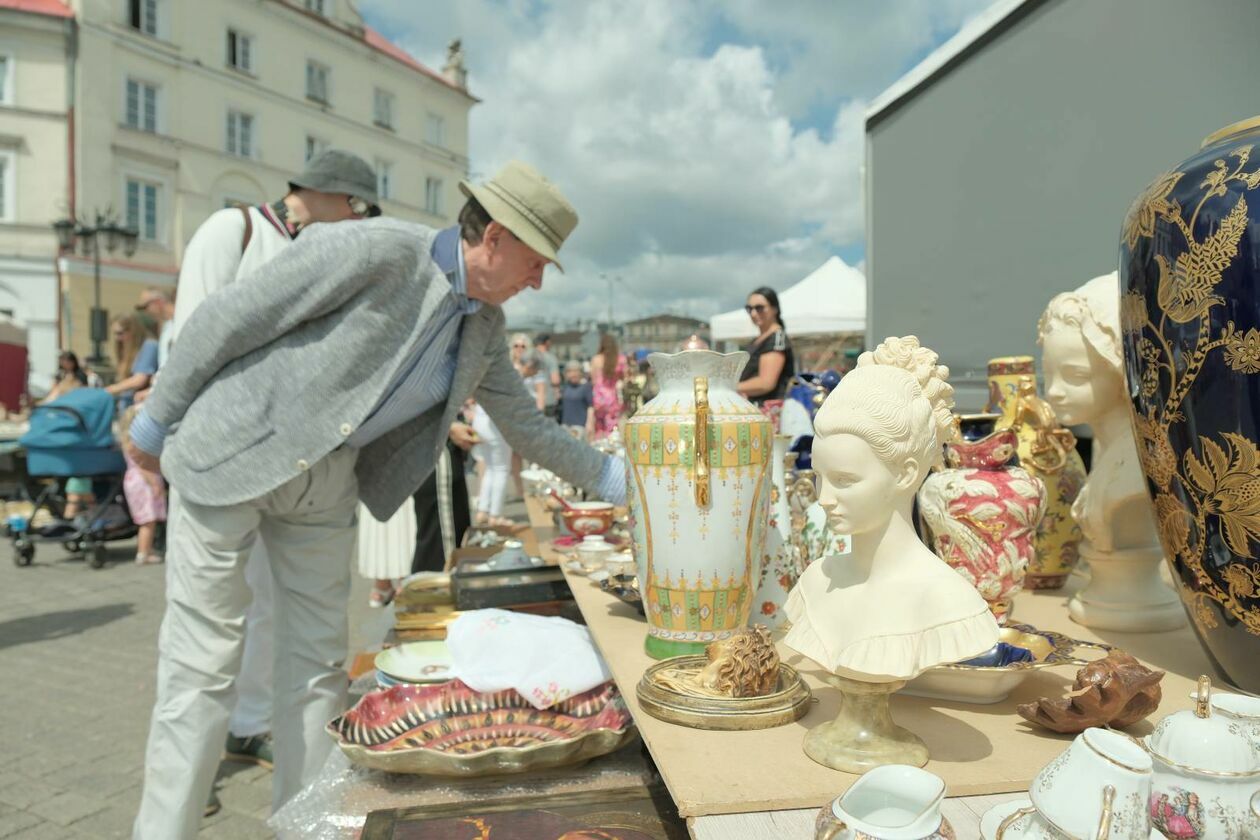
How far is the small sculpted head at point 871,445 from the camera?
3.28 ft

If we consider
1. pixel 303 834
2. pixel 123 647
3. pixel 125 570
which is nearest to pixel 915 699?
pixel 303 834

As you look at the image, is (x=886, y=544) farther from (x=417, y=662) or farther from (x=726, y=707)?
(x=417, y=662)

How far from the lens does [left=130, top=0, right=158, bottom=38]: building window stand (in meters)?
19.6

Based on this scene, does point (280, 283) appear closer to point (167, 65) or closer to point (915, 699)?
point (915, 699)

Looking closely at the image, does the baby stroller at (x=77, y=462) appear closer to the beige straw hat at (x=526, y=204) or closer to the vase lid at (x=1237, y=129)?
the beige straw hat at (x=526, y=204)

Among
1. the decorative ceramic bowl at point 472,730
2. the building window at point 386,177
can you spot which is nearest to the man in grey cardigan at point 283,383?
the decorative ceramic bowl at point 472,730

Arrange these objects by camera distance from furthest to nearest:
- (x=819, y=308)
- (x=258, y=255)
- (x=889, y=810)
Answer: (x=819, y=308) < (x=258, y=255) < (x=889, y=810)

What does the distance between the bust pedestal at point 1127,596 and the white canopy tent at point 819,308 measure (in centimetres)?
768

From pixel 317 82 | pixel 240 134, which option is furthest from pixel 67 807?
pixel 317 82

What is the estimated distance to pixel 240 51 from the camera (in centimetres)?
2222

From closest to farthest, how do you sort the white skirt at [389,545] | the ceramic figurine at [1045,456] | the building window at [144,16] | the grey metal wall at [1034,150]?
the ceramic figurine at [1045,456], the grey metal wall at [1034,150], the white skirt at [389,545], the building window at [144,16]

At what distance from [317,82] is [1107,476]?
A: 27001 millimetres

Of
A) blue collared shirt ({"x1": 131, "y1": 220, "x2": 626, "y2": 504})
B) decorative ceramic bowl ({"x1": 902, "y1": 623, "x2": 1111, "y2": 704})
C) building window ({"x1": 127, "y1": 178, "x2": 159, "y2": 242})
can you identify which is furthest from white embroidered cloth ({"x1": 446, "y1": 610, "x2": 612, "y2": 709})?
building window ({"x1": 127, "y1": 178, "x2": 159, "y2": 242})

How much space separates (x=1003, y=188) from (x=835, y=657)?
2167 millimetres
